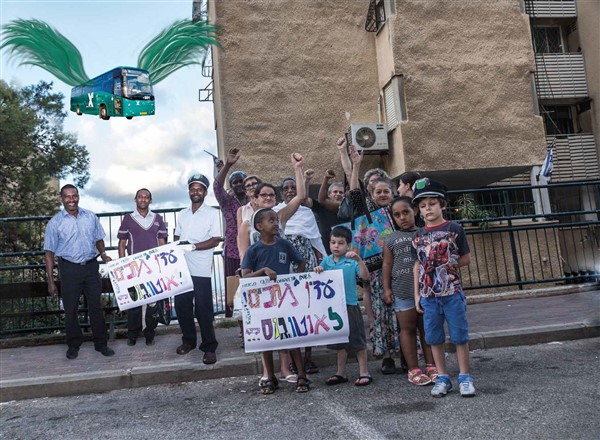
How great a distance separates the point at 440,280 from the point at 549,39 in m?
18.7

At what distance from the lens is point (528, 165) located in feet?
44.5

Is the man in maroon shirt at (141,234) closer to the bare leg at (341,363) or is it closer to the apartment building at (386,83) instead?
the bare leg at (341,363)

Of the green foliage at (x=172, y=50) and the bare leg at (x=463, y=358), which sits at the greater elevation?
the green foliage at (x=172, y=50)

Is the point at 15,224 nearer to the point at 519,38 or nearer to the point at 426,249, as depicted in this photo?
the point at 426,249

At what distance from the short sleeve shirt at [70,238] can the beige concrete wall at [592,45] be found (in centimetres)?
1773

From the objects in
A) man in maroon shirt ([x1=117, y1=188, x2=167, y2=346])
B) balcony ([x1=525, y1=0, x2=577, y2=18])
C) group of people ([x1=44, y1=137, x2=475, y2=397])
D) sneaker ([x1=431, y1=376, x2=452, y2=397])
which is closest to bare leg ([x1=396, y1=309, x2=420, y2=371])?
group of people ([x1=44, y1=137, x2=475, y2=397])

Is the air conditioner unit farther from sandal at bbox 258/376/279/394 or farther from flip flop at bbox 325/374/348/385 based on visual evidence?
sandal at bbox 258/376/279/394

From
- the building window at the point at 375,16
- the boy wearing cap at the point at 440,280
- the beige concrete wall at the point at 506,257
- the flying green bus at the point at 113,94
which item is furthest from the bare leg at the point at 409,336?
the building window at the point at 375,16


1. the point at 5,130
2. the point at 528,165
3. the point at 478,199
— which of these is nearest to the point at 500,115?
the point at 528,165

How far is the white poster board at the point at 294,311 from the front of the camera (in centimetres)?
465

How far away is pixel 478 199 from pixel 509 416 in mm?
6634

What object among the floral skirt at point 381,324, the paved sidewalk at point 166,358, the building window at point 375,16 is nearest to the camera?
the floral skirt at point 381,324

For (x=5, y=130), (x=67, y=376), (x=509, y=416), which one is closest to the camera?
(x=509, y=416)

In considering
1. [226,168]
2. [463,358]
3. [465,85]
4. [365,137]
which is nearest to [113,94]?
[226,168]
